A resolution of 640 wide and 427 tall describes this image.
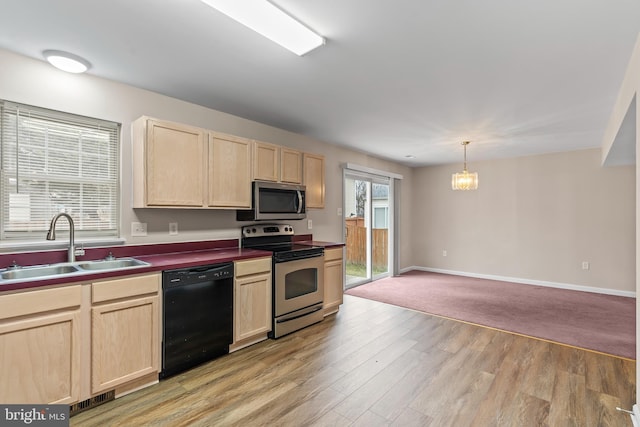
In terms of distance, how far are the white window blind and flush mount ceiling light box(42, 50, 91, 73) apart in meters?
0.36

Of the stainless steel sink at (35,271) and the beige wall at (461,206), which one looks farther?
the beige wall at (461,206)

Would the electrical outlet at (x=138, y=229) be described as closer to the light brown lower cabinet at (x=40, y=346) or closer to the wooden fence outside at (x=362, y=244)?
the light brown lower cabinet at (x=40, y=346)

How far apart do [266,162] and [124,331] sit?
6.78 feet

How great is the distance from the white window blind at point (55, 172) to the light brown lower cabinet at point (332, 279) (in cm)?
228

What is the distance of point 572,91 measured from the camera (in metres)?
2.79

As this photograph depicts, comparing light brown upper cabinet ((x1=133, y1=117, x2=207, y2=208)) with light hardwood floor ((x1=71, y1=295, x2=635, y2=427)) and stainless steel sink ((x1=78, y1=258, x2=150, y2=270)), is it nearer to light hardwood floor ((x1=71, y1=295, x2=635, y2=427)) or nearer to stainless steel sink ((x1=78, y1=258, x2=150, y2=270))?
stainless steel sink ((x1=78, y1=258, x2=150, y2=270))

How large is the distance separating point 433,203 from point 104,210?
240 inches

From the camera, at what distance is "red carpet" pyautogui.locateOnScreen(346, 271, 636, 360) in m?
3.28

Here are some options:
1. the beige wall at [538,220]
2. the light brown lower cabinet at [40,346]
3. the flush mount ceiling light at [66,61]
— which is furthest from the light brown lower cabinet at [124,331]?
the beige wall at [538,220]

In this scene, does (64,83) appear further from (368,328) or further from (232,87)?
(368,328)

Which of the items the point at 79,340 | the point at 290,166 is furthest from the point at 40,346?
the point at 290,166

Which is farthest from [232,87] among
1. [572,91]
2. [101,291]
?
[572,91]

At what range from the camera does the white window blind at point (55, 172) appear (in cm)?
223

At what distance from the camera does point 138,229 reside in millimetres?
2756
